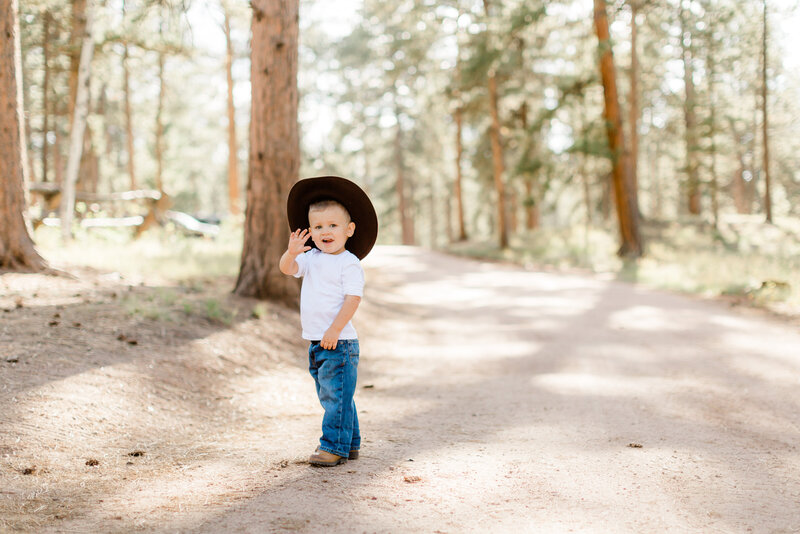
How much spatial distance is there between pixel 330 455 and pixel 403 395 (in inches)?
102

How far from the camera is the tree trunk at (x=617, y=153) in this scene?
2000 centimetres

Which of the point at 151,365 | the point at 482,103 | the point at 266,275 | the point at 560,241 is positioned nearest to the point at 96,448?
the point at 151,365

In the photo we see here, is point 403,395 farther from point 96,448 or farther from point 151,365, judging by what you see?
point 96,448

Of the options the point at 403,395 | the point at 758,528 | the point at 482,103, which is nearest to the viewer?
the point at 758,528

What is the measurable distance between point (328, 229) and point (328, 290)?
41cm

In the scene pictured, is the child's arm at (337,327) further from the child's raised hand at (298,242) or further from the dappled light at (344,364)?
the child's raised hand at (298,242)

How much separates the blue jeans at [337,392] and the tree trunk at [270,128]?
5122 mm

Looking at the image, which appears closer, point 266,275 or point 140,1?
point 266,275

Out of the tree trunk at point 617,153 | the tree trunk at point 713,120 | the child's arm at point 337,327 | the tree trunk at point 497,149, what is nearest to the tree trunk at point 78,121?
the child's arm at point 337,327

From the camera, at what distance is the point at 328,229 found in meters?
4.18

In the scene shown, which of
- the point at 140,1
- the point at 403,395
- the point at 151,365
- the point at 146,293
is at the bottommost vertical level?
the point at 403,395

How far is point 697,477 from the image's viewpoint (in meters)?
3.79

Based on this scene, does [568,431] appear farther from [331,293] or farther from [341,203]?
[341,203]

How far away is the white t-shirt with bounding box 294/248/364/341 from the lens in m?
4.11
